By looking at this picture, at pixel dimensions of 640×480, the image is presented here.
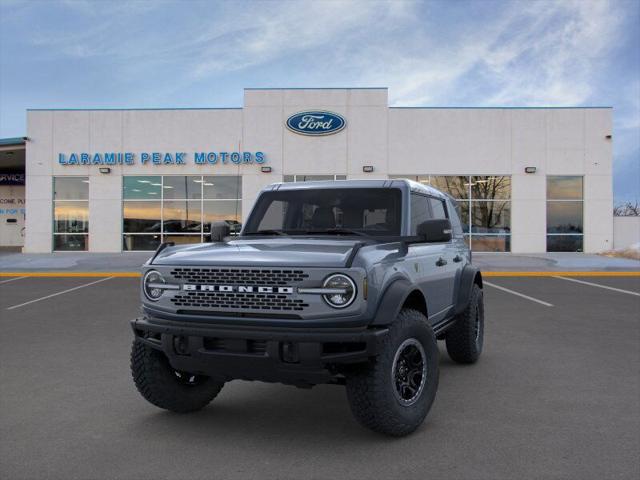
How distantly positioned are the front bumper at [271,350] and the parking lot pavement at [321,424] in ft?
1.76

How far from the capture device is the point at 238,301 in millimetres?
3607

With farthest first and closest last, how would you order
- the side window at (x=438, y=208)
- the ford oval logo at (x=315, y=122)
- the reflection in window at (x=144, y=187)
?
the reflection in window at (x=144, y=187)
the ford oval logo at (x=315, y=122)
the side window at (x=438, y=208)

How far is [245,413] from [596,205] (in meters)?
21.6

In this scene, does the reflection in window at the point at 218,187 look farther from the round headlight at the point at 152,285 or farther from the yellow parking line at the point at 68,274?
the round headlight at the point at 152,285

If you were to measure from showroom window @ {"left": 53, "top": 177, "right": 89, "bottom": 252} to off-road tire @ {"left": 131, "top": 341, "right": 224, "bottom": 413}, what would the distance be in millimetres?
20333

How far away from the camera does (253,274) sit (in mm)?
3590

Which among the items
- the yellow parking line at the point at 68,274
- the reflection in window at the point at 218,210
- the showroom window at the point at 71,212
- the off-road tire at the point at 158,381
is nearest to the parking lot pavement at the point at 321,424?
the off-road tire at the point at 158,381

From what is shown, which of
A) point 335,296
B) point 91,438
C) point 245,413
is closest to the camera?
point 335,296

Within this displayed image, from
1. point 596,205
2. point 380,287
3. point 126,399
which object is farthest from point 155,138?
point 380,287

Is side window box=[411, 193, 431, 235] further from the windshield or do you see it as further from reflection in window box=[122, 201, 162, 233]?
reflection in window box=[122, 201, 162, 233]

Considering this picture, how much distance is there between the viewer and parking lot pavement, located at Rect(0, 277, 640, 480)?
3404mm

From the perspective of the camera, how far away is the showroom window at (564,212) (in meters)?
22.5

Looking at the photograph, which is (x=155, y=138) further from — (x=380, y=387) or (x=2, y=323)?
(x=380, y=387)

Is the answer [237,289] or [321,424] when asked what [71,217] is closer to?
[321,424]
